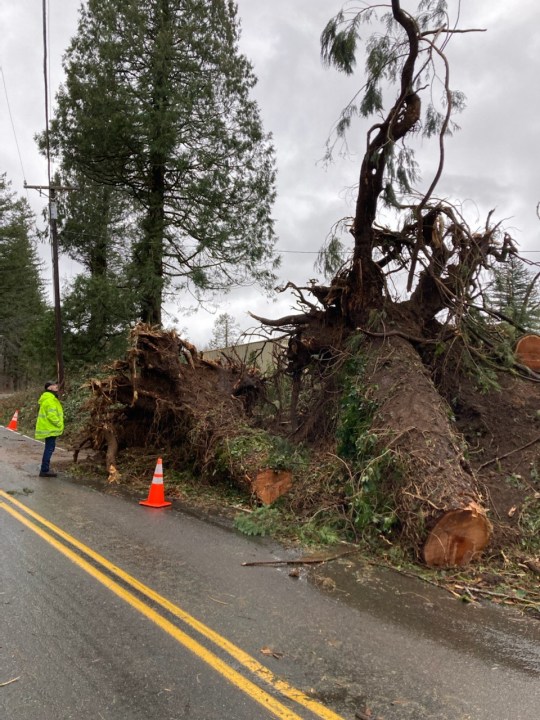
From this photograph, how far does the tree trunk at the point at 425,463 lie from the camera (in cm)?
546

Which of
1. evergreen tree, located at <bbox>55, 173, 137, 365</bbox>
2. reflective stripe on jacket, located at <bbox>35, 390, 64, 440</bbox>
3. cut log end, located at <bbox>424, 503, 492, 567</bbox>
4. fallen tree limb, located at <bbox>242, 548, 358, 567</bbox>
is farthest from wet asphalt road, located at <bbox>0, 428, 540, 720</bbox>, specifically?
evergreen tree, located at <bbox>55, 173, 137, 365</bbox>

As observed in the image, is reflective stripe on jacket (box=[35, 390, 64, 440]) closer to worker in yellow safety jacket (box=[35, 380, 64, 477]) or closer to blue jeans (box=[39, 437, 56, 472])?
worker in yellow safety jacket (box=[35, 380, 64, 477])

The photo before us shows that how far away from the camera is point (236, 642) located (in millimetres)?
3740

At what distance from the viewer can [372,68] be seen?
8.07m

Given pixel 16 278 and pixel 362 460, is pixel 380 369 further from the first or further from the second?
pixel 16 278

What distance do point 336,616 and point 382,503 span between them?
2061 mm

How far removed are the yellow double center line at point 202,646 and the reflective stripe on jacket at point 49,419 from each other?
164 inches

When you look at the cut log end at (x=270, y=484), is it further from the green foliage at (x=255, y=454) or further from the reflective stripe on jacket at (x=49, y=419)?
the reflective stripe on jacket at (x=49, y=419)

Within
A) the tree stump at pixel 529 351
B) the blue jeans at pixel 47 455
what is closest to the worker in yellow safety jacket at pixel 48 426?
the blue jeans at pixel 47 455

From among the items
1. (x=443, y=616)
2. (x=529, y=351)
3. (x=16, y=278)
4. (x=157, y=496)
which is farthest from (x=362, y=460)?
(x=16, y=278)

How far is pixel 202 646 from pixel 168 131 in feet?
57.6

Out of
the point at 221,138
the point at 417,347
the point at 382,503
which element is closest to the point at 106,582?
the point at 382,503

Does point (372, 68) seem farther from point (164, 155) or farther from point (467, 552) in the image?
point (164, 155)

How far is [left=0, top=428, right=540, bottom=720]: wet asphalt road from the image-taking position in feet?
9.98
